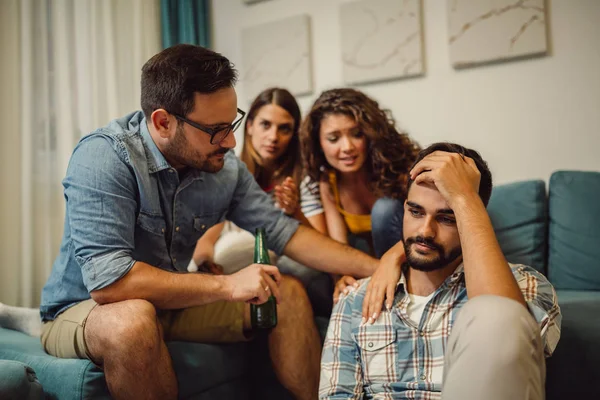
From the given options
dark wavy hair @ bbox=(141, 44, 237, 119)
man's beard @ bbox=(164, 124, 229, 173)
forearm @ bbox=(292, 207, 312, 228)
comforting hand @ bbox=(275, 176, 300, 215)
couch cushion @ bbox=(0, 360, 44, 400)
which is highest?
dark wavy hair @ bbox=(141, 44, 237, 119)

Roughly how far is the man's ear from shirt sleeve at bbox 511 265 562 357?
1.03m

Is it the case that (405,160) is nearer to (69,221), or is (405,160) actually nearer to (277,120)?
(277,120)

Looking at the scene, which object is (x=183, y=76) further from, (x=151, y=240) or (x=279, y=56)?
(x=279, y=56)

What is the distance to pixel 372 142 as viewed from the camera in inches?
87.2

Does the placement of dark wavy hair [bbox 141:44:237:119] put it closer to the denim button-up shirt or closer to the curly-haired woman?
the denim button-up shirt

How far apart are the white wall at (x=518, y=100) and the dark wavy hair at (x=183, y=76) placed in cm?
152

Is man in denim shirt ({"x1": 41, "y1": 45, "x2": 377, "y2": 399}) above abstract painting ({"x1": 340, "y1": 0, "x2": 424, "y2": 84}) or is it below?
below

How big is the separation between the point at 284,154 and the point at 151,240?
3.61ft

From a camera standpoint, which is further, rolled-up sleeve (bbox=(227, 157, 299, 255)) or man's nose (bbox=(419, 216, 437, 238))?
rolled-up sleeve (bbox=(227, 157, 299, 255))

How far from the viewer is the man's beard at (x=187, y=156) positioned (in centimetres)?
164

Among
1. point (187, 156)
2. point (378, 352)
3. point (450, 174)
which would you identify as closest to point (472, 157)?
point (450, 174)

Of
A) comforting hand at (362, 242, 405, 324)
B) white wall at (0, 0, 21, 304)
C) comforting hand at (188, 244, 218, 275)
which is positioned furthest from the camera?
white wall at (0, 0, 21, 304)

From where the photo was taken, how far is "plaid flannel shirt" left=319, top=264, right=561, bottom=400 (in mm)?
1396

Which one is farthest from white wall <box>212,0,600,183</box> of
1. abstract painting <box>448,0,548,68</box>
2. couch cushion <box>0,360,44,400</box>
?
couch cushion <box>0,360,44,400</box>
